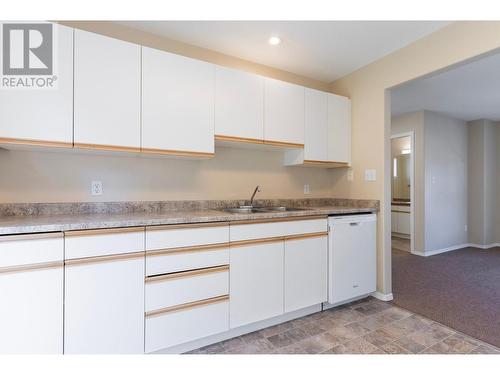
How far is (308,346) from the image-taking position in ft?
5.84

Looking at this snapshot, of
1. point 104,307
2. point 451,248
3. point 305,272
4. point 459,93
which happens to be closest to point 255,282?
point 305,272

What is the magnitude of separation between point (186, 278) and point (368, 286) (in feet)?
5.87

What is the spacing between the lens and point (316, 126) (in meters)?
2.63

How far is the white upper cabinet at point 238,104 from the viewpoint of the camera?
213 cm

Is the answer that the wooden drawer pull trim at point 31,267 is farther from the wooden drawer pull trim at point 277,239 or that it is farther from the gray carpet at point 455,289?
the gray carpet at point 455,289

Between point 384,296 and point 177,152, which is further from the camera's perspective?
point 384,296

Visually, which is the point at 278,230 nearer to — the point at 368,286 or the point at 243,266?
the point at 243,266

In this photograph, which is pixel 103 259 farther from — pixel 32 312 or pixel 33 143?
pixel 33 143

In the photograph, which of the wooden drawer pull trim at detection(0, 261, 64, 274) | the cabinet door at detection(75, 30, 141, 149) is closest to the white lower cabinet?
the wooden drawer pull trim at detection(0, 261, 64, 274)

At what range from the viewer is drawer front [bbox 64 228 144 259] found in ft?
4.55

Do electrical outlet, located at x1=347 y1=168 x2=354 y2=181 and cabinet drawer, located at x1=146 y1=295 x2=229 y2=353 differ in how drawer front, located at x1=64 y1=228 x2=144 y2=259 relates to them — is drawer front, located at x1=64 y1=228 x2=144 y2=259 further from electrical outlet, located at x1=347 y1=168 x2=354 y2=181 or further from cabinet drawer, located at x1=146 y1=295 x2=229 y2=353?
electrical outlet, located at x1=347 y1=168 x2=354 y2=181

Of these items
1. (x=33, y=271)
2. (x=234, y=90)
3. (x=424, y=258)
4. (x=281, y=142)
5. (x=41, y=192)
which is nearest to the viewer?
(x=33, y=271)

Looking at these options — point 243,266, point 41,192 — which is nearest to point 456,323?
point 243,266

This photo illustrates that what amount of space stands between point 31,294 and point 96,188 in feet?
2.85
